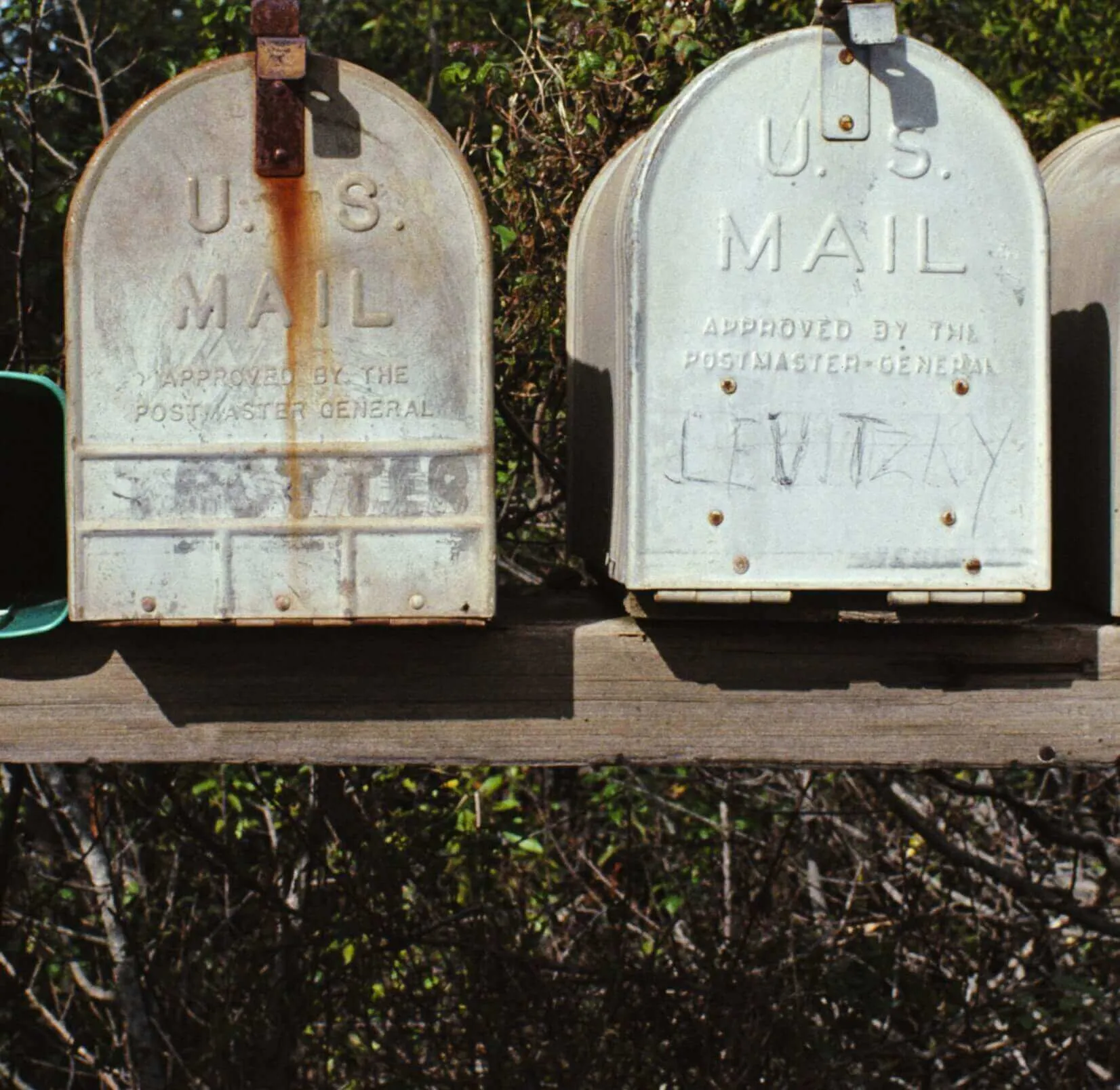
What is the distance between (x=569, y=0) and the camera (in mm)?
3023

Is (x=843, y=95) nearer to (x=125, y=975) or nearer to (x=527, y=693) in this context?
(x=527, y=693)

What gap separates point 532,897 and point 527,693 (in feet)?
7.01

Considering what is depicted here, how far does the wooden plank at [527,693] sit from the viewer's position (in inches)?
63.6

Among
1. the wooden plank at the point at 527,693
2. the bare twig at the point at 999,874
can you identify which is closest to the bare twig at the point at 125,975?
the bare twig at the point at 999,874

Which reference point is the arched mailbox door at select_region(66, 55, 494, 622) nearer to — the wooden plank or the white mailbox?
the wooden plank

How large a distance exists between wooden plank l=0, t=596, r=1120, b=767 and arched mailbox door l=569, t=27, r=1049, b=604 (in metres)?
0.14

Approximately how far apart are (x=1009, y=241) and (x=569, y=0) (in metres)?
1.76

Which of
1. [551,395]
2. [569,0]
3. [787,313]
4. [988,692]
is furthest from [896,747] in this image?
[569,0]

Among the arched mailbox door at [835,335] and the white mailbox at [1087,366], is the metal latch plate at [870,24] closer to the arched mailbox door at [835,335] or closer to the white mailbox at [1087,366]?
the arched mailbox door at [835,335]

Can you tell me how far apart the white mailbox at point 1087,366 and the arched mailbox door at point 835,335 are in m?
0.14

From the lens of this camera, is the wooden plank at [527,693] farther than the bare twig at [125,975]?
No

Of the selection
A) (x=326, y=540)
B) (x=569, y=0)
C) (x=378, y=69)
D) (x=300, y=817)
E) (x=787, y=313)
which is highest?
(x=378, y=69)

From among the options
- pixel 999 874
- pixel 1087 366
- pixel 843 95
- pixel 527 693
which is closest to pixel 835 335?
pixel 843 95

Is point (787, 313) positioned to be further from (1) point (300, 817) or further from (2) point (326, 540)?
(1) point (300, 817)
